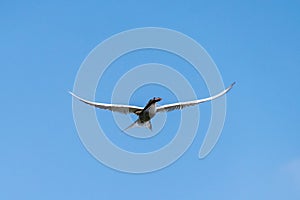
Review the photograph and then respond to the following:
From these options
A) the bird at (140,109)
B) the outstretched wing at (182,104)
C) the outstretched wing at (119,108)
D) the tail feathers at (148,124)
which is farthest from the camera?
the outstretched wing at (182,104)

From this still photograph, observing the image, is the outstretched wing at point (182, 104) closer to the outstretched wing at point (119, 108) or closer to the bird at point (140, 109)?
the bird at point (140, 109)

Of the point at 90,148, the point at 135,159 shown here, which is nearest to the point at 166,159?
the point at 135,159

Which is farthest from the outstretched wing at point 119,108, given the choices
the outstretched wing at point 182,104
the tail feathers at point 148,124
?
the outstretched wing at point 182,104

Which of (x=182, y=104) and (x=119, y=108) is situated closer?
(x=119, y=108)

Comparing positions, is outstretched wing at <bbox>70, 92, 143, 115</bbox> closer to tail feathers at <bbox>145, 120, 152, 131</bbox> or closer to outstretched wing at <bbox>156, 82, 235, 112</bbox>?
tail feathers at <bbox>145, 120, 152, 131</bbox>

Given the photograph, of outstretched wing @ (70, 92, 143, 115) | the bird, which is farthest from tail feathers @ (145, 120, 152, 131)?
outstretched wing @ (70, 92, 143, 115)

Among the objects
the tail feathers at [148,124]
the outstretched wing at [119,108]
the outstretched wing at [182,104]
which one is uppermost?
the outstretched wing at [182,104]

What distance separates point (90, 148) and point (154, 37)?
5.04 m

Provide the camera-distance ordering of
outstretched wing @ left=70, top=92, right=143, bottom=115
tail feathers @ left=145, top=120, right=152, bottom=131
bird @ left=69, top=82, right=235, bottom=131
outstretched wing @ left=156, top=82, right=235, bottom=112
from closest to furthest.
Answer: bird @ left=69, top=82, right=235, bottom=131 < outstretched wing @ left=70, top=92, right=143, bottom=115 < tail feathers @ left=145, top=120, right=152, bottom=131 < outstretched wing @ left=156, top=82, right=235, bottom=112

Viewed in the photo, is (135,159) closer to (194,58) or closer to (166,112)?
(166,112)

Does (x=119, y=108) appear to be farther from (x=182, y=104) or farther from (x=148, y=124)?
(x=182, y=104)

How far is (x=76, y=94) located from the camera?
22.0 meters

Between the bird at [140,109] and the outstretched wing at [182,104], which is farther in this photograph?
the outstretched wing at [182,104]

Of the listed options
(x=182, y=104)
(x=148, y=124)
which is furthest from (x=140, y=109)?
(x=182, y=104)
